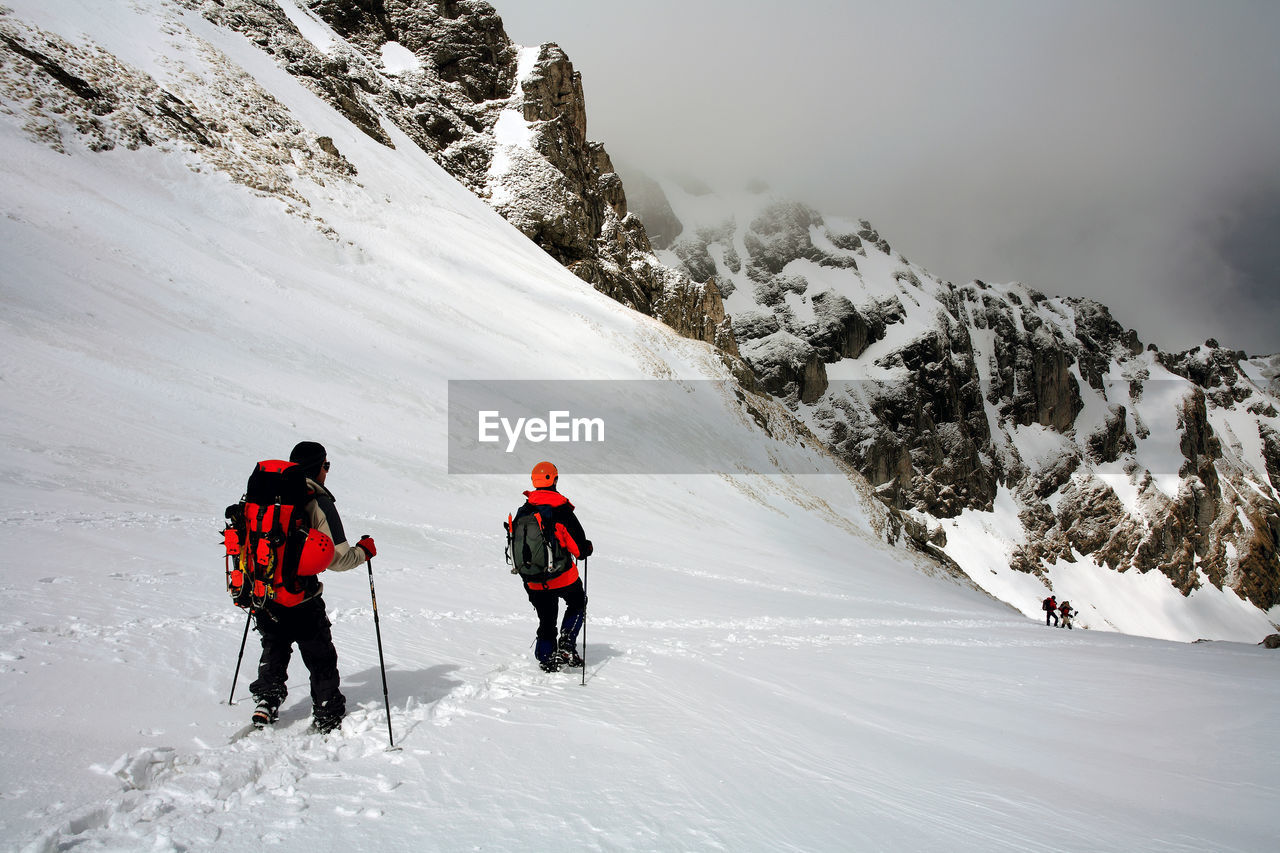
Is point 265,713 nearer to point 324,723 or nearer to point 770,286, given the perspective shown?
point 324,723

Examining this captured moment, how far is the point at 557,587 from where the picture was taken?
6.49 m

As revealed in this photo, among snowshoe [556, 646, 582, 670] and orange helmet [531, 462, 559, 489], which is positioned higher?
orange helmet [531, 462, 559, 489]

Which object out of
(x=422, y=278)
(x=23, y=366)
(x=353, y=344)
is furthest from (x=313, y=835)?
(x=422, y=278)

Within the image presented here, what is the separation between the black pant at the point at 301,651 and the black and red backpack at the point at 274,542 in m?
0.12

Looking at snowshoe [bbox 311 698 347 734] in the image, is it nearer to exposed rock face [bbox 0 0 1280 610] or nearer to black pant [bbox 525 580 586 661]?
black pant [bbox 525 580 586 661]

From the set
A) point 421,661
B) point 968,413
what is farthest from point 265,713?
point 968,413

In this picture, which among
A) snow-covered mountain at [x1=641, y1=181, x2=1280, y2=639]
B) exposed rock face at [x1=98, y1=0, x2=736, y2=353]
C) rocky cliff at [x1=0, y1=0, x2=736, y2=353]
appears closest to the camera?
rocky cliff at [x1=0, y1=0, x2=736, y2=353]

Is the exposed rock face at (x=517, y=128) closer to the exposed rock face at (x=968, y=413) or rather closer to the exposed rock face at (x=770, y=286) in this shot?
the exposed rock face at (x=770, y=286)

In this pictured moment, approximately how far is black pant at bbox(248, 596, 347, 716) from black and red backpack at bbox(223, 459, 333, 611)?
12 centimetres

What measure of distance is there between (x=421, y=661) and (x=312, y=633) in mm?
1909

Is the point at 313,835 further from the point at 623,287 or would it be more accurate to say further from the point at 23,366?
the point at 623,287

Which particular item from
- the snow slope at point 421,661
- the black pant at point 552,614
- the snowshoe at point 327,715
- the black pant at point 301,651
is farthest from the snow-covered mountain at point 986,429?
the snowshoe at point 327,715

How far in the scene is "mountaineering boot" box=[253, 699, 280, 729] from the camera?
4.25 meters

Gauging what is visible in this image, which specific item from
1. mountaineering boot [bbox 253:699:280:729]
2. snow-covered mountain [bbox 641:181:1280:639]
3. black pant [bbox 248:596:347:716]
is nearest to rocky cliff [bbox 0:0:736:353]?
black pant [bbox 248:596:347:716]
